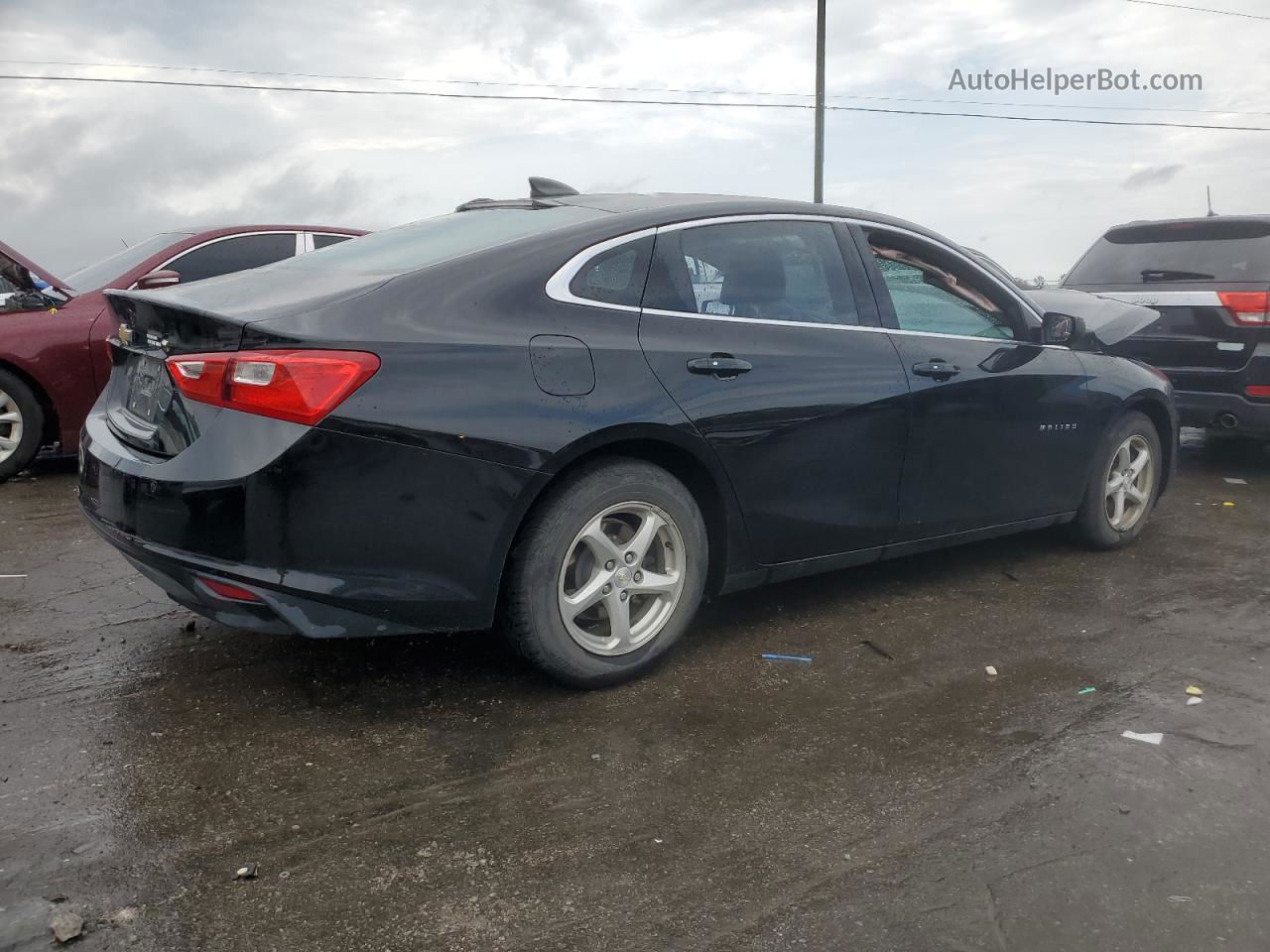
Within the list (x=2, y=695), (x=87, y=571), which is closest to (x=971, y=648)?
(x=2, y=695)

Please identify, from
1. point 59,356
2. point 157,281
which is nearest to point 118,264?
point 59,356

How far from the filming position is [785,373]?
12.9 feet

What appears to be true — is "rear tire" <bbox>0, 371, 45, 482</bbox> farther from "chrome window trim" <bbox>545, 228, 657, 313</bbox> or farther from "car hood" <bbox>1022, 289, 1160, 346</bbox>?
"car hood" <bbox>1022, 289, 1160, 346</bbox>

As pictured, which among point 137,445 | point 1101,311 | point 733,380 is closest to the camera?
point 137,445

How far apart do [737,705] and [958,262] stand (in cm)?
219

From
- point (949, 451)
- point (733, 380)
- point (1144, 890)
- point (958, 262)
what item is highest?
point (958, 262)

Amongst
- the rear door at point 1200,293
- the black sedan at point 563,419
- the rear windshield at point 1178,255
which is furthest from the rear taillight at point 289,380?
the rear windshield at point 1178,255

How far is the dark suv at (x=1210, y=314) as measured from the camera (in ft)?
23.5

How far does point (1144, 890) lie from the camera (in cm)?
254

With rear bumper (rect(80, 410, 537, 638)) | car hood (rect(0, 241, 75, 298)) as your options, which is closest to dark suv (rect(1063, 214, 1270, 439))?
rear bumper (rect(80, 410, 537, 638))

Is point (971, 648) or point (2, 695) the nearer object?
point (2, 695)

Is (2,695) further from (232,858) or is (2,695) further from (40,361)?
(40,361)

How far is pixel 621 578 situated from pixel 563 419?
585mm

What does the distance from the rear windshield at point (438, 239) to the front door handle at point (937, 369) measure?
54.6 inches
